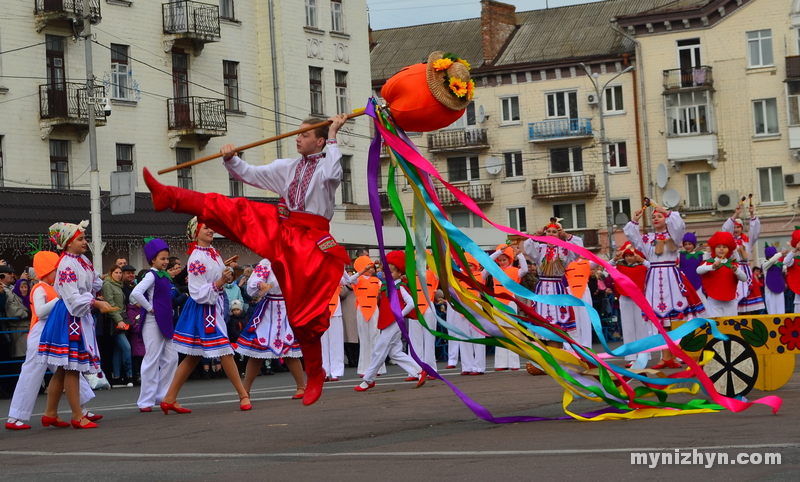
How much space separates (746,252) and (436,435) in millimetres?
9890

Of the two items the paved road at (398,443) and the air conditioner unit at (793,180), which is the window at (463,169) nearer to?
the air conditioner unit at (793,180)

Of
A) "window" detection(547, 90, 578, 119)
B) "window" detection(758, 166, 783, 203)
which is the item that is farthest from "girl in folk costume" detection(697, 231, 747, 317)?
"window" detection(547, 90, 578, 119)

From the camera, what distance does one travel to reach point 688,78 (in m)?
50.8

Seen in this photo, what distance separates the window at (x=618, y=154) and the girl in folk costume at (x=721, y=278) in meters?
37.8

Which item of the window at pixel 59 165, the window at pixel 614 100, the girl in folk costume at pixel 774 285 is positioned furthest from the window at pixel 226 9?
the window at pixel 614 100

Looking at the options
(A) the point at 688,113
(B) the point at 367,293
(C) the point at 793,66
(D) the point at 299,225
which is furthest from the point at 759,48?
(D) the point at 299,225

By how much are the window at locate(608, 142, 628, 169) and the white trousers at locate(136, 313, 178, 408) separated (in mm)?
42070

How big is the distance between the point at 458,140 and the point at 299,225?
154ft

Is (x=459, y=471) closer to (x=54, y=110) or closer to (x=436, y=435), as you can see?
(x=436, y=435)

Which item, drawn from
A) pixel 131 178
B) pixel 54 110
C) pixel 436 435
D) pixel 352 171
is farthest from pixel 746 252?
pixel 352 171

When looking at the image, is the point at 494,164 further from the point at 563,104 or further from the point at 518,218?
the point at 563,104

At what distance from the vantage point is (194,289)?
12.5 meters

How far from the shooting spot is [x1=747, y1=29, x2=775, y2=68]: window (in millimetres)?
49781

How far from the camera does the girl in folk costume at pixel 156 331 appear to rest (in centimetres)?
1307
